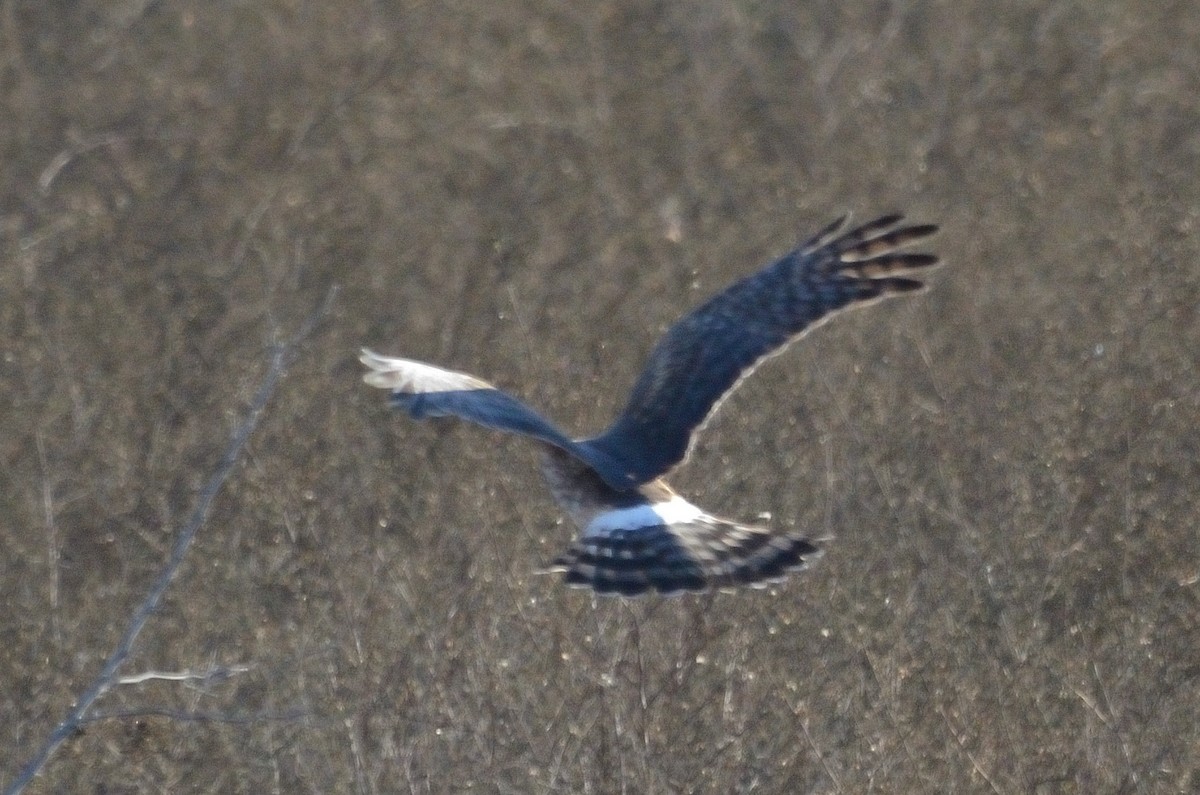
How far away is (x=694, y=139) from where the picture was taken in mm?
11891

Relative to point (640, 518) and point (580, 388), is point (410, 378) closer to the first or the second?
point (640, 518)

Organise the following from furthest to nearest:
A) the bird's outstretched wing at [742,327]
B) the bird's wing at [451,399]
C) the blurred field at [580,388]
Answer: the blurred field at [580,388]
the bird's outstretched wing at [742,327]
the bird's wing at [451,399]


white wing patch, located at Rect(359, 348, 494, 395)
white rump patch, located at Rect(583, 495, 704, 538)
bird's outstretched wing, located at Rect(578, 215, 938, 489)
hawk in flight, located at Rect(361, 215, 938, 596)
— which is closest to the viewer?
white wing patch, located at Rect(359, 348, 494, 395)

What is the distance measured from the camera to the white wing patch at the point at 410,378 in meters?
5.10

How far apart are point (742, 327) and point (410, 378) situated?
108cm

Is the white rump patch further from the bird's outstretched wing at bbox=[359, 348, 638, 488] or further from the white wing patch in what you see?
the white wing patch

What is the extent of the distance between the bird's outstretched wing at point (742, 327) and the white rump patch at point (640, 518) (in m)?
0.13

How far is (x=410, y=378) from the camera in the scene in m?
5.15

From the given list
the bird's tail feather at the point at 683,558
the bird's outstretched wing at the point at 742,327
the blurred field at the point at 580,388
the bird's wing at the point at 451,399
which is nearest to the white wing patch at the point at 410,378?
the bird's wing at the point at 451,399

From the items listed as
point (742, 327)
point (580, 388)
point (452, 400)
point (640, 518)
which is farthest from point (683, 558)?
point (580, 388)

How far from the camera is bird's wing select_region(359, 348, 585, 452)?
4.95 metres

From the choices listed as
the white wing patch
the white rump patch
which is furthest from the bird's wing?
the white rump patch

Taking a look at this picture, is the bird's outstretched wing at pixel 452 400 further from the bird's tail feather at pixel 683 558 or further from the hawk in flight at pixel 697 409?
the bird's tail feather at pixel 683 558

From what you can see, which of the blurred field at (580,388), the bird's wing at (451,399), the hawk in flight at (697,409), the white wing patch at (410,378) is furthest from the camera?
the blurred field at (580,388)
